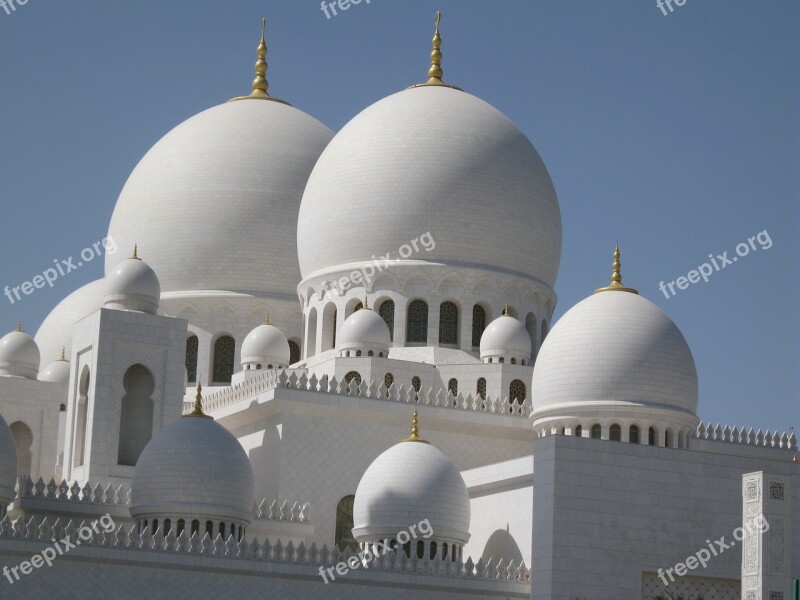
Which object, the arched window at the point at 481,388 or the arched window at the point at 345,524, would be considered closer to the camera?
the arched window at the point at 345,524

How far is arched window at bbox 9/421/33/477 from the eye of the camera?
41.5 meters

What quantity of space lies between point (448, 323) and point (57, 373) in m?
10.3

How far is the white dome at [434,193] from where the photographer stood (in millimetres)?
41469

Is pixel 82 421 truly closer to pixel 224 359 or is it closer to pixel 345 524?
pixel 345 524

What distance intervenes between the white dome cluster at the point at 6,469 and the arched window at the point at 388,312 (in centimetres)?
1189

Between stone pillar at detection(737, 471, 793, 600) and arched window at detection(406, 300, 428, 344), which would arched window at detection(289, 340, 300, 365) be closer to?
arched window at detection(406, 300, 428, 344)

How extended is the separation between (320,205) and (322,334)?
331cm

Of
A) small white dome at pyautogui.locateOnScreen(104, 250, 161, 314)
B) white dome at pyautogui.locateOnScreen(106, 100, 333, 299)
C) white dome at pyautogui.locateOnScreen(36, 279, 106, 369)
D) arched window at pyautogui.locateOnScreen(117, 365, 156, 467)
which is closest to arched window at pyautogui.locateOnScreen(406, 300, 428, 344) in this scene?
white dome at pyautogui.locateOnScreen(106, 100, 333, 299)

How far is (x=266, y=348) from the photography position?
1630 inches

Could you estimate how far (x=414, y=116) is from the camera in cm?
4262

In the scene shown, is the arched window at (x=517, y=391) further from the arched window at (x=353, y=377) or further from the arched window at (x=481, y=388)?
the arched window at (x=353, y=377)

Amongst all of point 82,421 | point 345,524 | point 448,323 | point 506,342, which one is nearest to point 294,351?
point 448,323

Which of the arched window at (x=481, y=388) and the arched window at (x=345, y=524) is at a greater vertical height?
the arched window at (x=481, y=388)

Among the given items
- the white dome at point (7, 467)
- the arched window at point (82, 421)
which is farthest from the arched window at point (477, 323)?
the white dome at point (7, 467)
